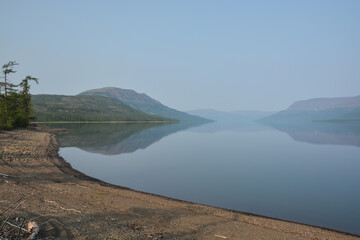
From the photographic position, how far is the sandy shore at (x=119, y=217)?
29.6ft

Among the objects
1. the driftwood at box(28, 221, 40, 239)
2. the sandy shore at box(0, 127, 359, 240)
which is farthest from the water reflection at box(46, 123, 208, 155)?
the driftwood at box(28, 221, 40, 239)

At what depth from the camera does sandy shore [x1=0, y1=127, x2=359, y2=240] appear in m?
9.03

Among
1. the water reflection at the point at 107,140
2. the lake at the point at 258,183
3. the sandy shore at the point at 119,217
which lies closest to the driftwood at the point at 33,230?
the sandy shore at the point at 119,217

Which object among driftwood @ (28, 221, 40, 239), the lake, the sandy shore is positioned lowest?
the lake

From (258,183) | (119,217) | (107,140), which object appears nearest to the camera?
(119,217)

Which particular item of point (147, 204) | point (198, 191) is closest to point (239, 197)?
point (198, 191)

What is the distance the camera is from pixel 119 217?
11047mm

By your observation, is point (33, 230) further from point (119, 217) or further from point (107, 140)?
→ point (107, 140)

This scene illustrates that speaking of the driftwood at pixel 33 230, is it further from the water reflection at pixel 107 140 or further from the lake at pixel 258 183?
the water reflection at pixel 107 140

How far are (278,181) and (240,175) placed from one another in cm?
376

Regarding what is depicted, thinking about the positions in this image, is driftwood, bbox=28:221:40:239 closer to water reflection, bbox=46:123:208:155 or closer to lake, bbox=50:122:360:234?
lake, bbox=50:122:360:234

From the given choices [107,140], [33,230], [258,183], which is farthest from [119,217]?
[107,140]

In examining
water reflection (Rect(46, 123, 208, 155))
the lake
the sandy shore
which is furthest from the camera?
water reflection (Rect(46, 123, 208, 155))

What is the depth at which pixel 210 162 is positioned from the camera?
110ft
